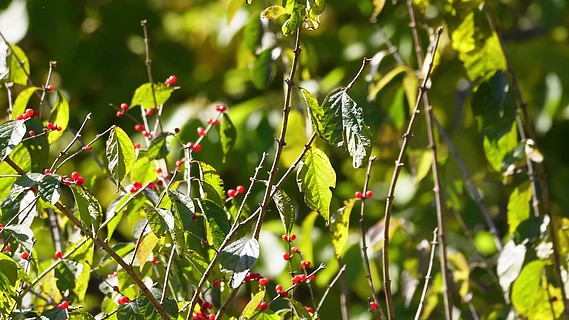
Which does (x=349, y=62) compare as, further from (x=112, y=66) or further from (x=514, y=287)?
(x=514, y=287)

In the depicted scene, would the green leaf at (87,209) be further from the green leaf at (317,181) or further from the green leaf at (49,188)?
the green leaf at (317,181)

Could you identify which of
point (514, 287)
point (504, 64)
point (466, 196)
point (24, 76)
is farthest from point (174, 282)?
point (466, 196)

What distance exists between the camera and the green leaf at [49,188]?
0.99m

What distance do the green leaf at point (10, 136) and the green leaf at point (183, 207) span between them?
18 cm

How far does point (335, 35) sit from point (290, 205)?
230cm

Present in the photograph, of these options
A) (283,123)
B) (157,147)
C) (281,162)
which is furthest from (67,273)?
(281,162)

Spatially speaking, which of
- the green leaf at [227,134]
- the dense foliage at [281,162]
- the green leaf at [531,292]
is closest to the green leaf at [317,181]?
the dense foliage at [281,162]

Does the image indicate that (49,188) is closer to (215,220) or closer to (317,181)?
(215,220)

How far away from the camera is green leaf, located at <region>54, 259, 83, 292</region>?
1284mm

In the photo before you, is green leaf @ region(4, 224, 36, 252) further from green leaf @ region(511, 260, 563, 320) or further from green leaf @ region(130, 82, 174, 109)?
green leaf @ region(511, 260, 563, 320)

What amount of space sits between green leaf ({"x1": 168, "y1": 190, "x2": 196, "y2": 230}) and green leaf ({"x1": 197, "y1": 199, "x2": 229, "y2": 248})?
5 cm

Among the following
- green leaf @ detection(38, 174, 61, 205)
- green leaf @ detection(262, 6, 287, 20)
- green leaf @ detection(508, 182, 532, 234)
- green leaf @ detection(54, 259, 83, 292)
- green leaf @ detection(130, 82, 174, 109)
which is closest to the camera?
green leaf @ detection(38, 174, 61, 205)

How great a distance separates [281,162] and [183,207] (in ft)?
4.96

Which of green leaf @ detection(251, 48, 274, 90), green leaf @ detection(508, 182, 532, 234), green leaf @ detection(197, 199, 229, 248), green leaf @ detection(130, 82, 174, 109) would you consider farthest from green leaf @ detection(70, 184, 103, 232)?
green leaf @ detection(508, 182, 532, 234)
